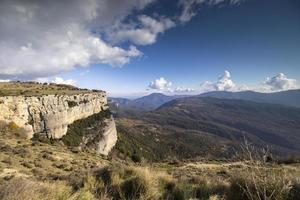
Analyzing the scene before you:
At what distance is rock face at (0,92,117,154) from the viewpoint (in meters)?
43.2

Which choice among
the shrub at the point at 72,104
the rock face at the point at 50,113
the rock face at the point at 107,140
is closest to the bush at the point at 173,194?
the rock face at the point at 50,113

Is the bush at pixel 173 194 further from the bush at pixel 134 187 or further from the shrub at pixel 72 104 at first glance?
the shrub at pixel 72 104

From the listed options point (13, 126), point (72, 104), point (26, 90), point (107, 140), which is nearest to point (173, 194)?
point (13, 126)

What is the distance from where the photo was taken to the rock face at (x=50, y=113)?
43.2m

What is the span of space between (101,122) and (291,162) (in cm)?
6347

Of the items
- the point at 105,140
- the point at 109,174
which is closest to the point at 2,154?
the point at 109,174

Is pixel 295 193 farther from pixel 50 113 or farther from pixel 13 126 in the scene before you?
pixel 50 113

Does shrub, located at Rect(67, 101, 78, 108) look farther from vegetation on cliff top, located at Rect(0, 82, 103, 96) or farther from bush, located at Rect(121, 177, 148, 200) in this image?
bush, located at Rect(121, 177, 148, 200)

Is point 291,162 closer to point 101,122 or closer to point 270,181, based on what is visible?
point 270,181

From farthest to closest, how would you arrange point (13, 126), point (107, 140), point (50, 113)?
point (107, 140)
point (50, 113)
point (13, 126)

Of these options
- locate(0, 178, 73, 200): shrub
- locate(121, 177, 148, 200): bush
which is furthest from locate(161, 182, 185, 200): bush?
locate(0, 178, 73, 200): shrub

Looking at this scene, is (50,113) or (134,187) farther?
(50,113)

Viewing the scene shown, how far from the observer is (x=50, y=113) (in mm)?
53844

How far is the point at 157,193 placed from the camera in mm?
6461
